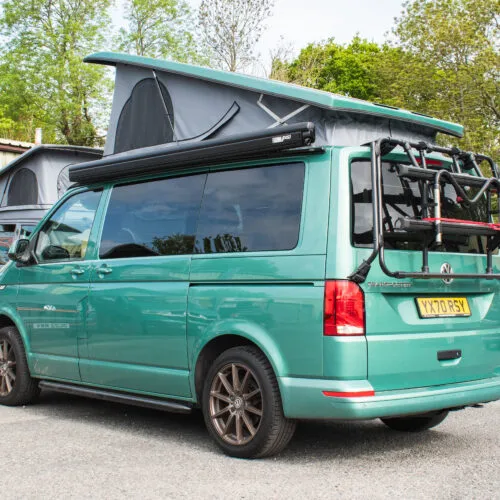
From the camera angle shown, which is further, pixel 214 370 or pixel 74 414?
pixel 74 414

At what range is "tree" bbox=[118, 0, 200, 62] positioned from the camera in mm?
47062

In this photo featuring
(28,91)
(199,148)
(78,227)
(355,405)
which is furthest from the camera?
(28,91)

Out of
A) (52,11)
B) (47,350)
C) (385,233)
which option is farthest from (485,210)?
(52,11)

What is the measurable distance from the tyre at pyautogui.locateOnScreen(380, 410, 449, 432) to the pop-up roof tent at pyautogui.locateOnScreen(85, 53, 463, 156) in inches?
85.4

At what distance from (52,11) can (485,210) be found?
45.8 metres

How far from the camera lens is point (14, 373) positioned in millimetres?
7918

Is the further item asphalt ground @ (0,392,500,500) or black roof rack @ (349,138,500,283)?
black roof rack @ (349,138,500,283)

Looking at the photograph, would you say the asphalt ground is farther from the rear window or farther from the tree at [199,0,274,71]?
the tree at [199,0,274,71]

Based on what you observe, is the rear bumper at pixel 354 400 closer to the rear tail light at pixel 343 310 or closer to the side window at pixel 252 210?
the rear tail light at pixel 343 310

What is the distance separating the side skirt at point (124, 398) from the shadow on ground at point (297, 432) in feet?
0.87

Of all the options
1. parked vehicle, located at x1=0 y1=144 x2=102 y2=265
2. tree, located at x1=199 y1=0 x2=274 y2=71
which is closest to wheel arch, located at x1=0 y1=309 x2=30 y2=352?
parked vehicle, located at x1=0 y1=144 x2=102 y2=265

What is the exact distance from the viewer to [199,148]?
621 centimetres

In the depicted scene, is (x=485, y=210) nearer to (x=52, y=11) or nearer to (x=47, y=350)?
(x=47, y=350)

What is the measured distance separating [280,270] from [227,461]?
1324 millimetres
